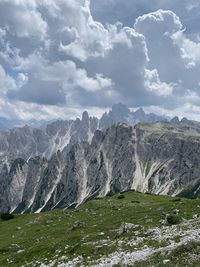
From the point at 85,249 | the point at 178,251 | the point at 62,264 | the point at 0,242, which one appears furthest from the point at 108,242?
the point at 0,242

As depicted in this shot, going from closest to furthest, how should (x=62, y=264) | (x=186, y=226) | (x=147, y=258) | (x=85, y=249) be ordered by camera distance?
(x=147, y=258), (x=62, y=264), (x=85, y=249), (x=186, y=226)

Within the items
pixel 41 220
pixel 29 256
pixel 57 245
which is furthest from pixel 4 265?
pixel 41 220

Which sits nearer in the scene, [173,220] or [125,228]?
[125,228]

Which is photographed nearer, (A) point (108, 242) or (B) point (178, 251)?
(B) point (178, 251)

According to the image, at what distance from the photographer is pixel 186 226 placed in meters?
41.6

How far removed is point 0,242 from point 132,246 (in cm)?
3832

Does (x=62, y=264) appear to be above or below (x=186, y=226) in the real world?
below

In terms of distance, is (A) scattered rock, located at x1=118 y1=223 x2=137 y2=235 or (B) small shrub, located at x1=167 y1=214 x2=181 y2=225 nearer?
(A) scattered rock, located at x1=118 y1=223 x2=137 y2=235

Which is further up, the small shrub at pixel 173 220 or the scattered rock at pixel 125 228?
the small shrub at pixel 173 220

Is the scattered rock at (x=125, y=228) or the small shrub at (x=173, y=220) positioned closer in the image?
the scattered rock at (x=125, y=228)

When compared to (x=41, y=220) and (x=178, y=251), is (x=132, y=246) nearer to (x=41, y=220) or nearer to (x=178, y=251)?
(x=178, y=251)

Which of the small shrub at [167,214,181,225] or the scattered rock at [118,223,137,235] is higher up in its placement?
the small shrub at [167,214,181,225]

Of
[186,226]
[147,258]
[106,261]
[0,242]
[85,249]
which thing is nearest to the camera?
[147,258]

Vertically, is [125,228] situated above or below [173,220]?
below
